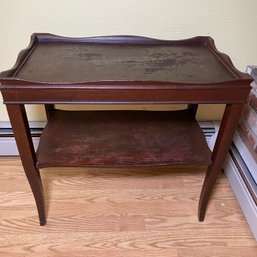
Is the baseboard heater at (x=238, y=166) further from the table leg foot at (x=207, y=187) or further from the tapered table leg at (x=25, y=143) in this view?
the tapered table leg at (x=25, y=143)

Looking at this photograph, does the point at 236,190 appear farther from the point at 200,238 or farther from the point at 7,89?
the point at 7,89

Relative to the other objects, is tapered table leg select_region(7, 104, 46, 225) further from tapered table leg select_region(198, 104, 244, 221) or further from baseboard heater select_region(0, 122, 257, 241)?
tapered table leg select_region(198, 104, 244, 221)

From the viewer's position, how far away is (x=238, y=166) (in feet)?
3.96

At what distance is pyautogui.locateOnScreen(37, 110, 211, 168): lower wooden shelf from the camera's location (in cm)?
91

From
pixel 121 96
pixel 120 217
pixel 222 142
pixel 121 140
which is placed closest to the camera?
pixel 121 96

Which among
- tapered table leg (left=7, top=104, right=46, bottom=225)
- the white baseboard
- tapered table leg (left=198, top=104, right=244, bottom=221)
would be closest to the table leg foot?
tapered table leg (left=198, top=104, right=244, bottom=221)

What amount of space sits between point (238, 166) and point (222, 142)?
0.40 meters

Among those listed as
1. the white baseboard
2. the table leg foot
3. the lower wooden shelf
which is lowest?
the white baseboard

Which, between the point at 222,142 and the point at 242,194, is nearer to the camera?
the point at 222,142

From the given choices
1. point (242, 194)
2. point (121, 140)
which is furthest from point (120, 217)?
point (242, 194)

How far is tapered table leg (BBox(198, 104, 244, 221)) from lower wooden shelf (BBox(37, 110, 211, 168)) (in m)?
0.04

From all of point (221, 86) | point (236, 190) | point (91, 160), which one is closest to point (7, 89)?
point (91, 160)

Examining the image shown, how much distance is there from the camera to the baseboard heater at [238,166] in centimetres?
109

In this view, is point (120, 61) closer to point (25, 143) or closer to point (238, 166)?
point (25, 143)
